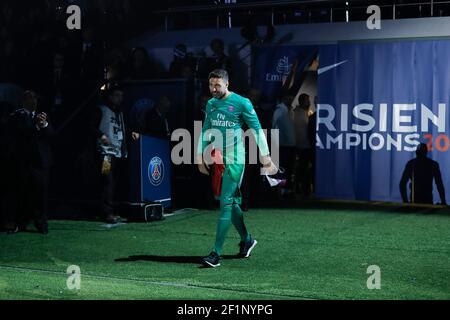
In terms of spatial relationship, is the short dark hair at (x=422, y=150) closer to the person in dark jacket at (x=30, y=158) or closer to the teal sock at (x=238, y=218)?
the teal sock at (x=238, y=218)

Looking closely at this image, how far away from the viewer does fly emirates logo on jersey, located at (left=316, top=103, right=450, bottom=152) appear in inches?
576

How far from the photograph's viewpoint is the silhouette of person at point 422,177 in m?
14.6

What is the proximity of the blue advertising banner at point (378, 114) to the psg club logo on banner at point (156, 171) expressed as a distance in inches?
139

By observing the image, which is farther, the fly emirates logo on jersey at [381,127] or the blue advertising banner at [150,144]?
the fly emirates logo on jersey at [381,127]

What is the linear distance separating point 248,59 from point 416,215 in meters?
5.32

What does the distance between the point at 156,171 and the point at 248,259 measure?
4.51 meters

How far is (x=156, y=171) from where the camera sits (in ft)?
44.2

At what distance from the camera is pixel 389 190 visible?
49.5 ft

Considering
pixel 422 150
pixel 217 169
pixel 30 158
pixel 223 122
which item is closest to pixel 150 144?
pixel 30 158

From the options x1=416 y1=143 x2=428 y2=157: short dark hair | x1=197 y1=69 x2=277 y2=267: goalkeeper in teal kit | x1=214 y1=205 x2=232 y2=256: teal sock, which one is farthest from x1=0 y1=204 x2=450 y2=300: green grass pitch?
x1=416 y1=143 x2=428 y2=157: short dark hair

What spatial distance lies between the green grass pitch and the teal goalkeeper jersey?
1183 mm

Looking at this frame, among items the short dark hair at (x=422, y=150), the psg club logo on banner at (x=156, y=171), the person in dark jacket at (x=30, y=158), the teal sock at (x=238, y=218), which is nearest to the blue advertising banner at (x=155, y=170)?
the psg club logo on banner at (x=156, y=171)
